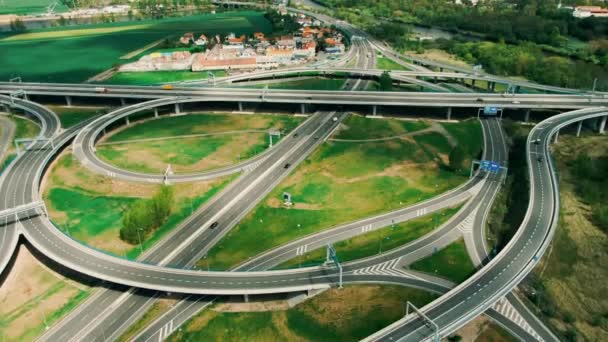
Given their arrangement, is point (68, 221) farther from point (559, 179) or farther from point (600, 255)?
point (559, 179)

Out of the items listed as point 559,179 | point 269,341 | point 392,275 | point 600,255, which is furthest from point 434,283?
point 559,179

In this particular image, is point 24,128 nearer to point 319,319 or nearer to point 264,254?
point 264,254

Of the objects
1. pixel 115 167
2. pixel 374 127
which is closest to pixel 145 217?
pixel 115 167

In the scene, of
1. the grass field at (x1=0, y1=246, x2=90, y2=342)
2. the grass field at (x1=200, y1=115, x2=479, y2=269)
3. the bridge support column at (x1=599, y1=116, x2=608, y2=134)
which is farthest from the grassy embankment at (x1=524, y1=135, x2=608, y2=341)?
the grass field at (x1=0, y1=246, x2=90, y2=342)

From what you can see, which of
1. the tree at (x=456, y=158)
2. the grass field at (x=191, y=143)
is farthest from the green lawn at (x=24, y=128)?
the tree at (x=456, y=158)

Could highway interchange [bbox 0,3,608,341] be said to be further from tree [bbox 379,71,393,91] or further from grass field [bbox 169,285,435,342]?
tree [bbox 379,71,393,91]
